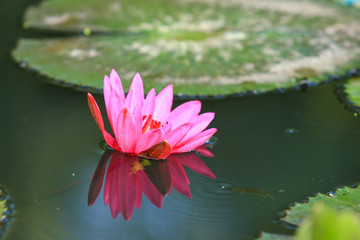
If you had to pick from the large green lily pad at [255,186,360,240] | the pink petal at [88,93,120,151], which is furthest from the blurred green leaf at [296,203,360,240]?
the pink petal at [88,93,120,151]

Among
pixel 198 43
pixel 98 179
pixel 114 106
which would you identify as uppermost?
pixel 198 43

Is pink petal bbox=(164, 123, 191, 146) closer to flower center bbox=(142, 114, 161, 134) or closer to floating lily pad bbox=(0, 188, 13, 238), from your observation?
flower center bbox=(142, 114, 161, 134)

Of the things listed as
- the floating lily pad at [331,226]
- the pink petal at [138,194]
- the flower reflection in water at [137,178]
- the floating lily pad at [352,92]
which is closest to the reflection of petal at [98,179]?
the flower reflection in water at [137,178]

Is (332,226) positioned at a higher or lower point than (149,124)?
higher

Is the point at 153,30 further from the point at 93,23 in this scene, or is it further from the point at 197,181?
the point at 197,181

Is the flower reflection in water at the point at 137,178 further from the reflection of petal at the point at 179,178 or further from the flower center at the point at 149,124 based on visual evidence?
the flower center at the point at 149,124

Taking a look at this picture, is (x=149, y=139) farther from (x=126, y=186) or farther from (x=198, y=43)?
(x=198, y=43)

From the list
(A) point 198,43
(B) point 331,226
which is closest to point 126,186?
(B) point 331,226
